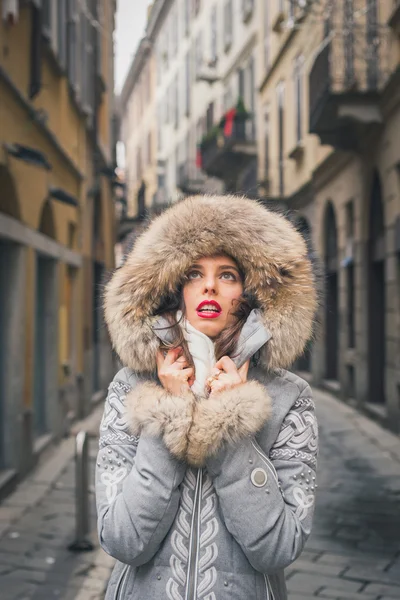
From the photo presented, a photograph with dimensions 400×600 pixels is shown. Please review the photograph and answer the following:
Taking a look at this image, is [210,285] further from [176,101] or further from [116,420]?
[176,101]

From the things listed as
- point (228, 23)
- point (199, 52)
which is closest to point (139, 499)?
point (228, 23)

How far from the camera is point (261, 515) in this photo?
79.7 inches

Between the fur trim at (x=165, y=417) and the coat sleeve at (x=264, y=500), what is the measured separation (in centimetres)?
10

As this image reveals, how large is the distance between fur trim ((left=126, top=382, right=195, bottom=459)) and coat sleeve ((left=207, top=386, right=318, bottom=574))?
0.34ft

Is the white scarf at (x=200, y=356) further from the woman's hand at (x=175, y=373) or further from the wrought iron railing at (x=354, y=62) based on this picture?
the wrought iron railing at (x=354, y=62)

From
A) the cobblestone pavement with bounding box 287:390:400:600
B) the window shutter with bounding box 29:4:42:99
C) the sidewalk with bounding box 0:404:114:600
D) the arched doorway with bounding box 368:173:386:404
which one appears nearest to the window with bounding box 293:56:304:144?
the arched doorway with bounding box 368:173:386:404

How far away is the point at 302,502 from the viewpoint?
2102 millimetres

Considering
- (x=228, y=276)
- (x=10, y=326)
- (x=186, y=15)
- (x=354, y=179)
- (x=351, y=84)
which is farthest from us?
(x=186, y=15)

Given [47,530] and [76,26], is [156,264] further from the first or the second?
[76,26]

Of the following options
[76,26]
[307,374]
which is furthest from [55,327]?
[307,374]

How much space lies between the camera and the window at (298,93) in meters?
18.9

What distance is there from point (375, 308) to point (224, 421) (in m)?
12.3

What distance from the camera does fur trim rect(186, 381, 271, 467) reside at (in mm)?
2051

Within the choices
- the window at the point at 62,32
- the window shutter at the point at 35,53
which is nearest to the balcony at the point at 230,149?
the window at the point at 62,32
